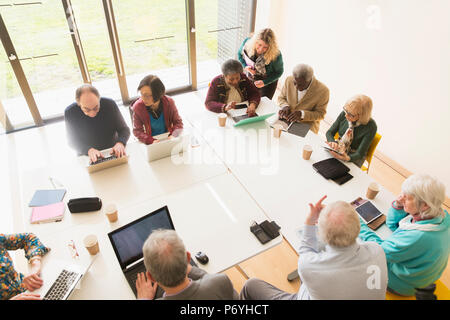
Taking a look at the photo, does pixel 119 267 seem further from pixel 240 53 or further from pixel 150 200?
pixel 240 53

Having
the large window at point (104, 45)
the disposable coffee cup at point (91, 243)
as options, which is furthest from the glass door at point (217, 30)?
the disposable coffee cup at point (91, 243)

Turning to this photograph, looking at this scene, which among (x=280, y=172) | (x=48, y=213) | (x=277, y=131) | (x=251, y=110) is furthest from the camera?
(x=251, y=110)

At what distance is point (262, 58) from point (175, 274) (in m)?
2.89

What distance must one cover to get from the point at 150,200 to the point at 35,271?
0.81m

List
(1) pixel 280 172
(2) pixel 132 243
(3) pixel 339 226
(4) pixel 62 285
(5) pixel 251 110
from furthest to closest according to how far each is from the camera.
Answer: (5) pixel 251 110 < (1) pixel 280 172 < (2) pixel 132 243 < (4) pixel 62 285 < (3) pixel 339 226

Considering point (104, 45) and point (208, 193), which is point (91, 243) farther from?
point (104, 45)

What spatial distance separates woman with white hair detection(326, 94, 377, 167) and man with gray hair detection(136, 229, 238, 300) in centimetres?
166

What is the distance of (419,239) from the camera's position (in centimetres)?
171

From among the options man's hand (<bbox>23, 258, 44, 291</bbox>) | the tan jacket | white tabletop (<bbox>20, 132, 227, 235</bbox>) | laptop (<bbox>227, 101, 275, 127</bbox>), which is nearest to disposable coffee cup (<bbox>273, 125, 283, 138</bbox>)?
laptop (<bbox>227, 101, 275, 127</bbox>)

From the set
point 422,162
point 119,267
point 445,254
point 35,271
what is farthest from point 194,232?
point 422,162

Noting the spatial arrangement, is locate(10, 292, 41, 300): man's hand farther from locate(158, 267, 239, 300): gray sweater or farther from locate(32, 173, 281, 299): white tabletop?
locate(158, 267, 239, 300): gray sweater

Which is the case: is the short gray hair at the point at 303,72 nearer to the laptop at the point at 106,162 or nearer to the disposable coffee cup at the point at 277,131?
the disposable coffee cup at the point at 277,131

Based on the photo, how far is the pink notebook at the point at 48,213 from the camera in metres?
2.00

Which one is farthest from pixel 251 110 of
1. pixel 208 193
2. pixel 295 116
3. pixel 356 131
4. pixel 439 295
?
pixel 439 295
